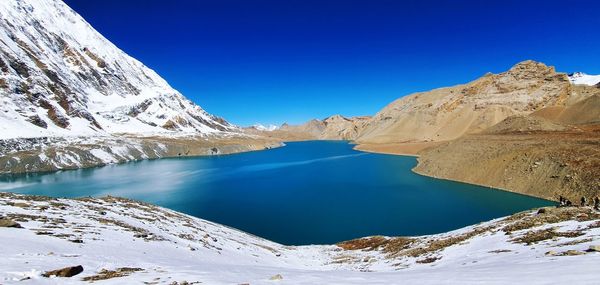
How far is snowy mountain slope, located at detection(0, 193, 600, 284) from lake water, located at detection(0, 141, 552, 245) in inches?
742

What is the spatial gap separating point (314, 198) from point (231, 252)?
4638cm

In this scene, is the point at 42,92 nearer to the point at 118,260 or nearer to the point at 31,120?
the point at 31,120

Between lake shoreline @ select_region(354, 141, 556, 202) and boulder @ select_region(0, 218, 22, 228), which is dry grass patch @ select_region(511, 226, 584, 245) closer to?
boulder @ select_region(0, 218, 22, 228)

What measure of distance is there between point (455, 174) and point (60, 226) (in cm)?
8037

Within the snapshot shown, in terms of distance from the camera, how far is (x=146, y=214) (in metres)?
30.8

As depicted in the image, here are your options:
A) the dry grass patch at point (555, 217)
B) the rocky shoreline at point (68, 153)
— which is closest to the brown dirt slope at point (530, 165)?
the dry grass patch at point (555, 217)

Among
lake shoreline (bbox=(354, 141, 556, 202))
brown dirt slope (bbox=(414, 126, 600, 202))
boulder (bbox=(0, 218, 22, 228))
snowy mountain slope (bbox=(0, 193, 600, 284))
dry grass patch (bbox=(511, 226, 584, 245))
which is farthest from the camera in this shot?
lake shoreline (bbox=(354, 141, 556, 202))

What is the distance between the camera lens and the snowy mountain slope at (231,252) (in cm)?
1102

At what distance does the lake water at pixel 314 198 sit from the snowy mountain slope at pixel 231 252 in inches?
742

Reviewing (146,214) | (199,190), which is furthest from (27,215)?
(199,190)

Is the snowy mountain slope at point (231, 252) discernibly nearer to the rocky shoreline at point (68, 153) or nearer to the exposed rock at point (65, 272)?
the exposed rock at point (65, 272)

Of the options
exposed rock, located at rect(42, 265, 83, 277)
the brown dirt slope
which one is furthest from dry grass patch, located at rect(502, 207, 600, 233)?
the brown dirt slope

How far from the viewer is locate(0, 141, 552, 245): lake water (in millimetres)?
49844

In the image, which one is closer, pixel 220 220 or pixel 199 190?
pixel 220 220
